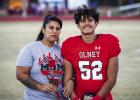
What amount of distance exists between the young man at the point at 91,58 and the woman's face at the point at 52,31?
0.17 m

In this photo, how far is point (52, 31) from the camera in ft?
16.1

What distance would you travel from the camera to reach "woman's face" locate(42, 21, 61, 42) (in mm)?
4895

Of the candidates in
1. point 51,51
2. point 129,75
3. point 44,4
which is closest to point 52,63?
point 51,51

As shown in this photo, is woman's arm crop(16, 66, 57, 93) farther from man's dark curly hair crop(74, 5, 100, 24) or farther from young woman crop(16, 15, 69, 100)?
man's dark curly hair crop(74, 5, 100, 24)

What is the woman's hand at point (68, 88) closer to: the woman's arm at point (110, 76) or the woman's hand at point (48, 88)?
the woman's hand at point (48, 88)

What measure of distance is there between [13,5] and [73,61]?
3317cm

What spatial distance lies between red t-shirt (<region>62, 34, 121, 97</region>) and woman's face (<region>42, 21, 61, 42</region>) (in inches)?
7.2

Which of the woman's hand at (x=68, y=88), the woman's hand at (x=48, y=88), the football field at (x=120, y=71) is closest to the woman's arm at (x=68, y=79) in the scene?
the woman's hand at (x=68, y=88)

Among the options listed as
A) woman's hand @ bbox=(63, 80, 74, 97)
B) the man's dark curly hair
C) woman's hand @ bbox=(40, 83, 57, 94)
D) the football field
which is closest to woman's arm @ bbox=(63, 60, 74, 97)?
woman's hand @ bbox=(63, 80, 74, 97)

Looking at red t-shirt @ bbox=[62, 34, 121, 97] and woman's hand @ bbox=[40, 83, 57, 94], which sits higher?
red t-shirt @ bbox=[62, 34, 121, 97]

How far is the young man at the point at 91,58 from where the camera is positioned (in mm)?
4703

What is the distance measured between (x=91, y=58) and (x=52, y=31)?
0.49m

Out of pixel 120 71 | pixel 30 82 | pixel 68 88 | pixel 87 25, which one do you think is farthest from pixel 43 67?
pixel 120 71

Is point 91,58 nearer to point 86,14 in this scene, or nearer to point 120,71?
point 86,14
